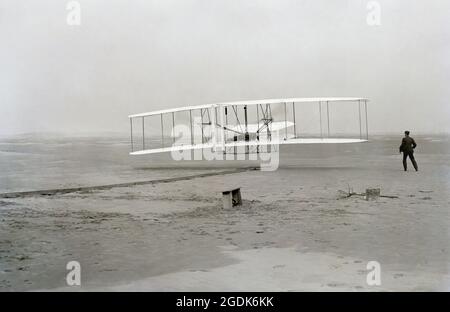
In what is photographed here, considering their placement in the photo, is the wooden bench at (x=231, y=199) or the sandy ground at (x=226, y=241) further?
the wooden bench at (x=231, y=199)

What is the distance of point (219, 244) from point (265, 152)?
18.7 m

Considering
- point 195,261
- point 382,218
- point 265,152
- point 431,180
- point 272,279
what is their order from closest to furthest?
point 272,279, point 195,261, point 382,218, point 431,180, point 265,152

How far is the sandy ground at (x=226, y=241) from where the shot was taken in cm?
489

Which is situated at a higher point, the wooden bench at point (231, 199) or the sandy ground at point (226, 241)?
the wooden bench at point (231, 199)

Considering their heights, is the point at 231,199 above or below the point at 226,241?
above

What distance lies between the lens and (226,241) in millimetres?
6387

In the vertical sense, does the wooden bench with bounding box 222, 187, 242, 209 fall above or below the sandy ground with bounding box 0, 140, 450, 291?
above

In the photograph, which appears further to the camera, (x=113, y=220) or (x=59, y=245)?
(x=113, y=220)

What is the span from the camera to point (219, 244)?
20.5ft

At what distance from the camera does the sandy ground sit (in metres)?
4.89

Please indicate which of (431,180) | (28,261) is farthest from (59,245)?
(431,180)

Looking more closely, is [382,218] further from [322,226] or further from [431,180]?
[431,180]

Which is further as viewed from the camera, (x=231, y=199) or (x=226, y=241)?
(x=231, y=199)

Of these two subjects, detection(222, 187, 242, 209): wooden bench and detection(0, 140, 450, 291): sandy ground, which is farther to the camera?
detection(222, 187, 242, 209): wooden bench
